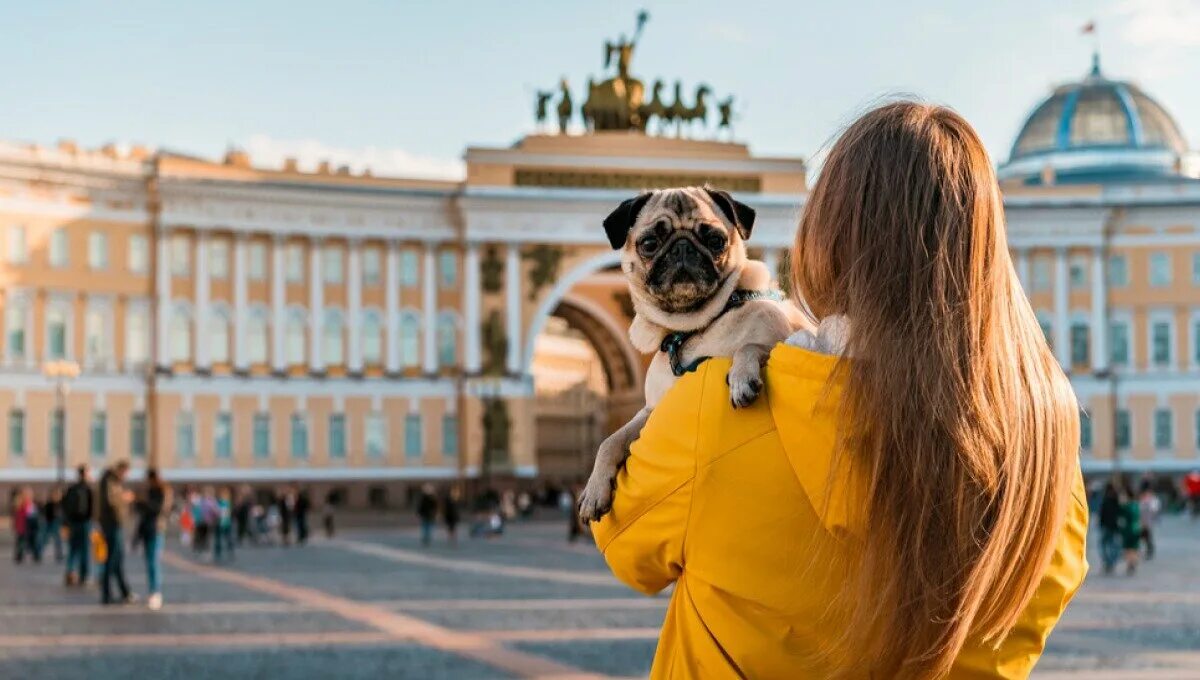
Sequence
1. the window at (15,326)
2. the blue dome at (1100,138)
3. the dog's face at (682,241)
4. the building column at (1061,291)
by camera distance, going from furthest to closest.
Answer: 1. the blue dome at (1100,138)
2. the building column at (1061,291)
3. the window at (15,326)
4. the dog's face at (682,241)

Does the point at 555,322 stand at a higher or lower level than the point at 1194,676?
higher

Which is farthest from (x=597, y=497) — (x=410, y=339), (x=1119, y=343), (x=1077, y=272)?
(x=1119, y=343)

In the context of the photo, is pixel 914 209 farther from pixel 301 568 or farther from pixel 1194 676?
pixel 301 568

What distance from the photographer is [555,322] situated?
87375 mm

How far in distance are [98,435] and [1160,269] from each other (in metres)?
41.7

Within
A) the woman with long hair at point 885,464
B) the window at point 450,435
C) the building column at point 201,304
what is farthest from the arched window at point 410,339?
the woman with long hair at point 885,464

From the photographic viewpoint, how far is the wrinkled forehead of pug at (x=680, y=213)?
4.03 m

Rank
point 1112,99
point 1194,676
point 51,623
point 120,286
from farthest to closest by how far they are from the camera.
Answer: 1. point 1112,99
2. point 120,286
3. point 51,623
4. point 1194,676

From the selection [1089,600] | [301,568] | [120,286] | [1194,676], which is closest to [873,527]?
[1194,676]

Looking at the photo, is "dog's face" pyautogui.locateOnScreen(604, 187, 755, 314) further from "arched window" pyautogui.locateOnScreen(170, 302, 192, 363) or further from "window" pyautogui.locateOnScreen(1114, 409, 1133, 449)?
"window" pyautogui.locateOnScreen(1114, 409, 1133, 449)

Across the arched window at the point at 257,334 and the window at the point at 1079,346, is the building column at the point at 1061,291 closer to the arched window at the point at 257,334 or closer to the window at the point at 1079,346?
the window at the point at 1079,346

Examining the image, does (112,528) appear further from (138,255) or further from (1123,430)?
→ (1123,430)

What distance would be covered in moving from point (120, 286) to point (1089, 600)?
153ft

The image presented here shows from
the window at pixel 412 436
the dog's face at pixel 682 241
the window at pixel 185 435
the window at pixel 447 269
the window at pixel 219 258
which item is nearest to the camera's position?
the dog's face at pixel 682 241
